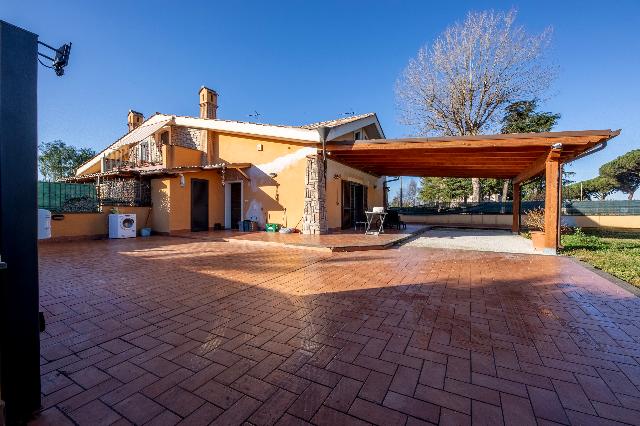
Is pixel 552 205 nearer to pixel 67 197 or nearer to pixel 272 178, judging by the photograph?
pixel 272 178

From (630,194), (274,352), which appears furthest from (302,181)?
(630,194)

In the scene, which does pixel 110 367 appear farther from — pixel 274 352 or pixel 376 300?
pixel 376 300

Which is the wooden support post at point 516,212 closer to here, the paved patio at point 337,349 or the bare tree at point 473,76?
the bare tree at point 473,76

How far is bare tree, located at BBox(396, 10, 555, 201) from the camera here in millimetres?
15719

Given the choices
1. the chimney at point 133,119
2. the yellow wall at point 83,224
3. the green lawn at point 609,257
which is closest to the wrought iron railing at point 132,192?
the yellow wall at point 83,224

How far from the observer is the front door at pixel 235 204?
12812mm

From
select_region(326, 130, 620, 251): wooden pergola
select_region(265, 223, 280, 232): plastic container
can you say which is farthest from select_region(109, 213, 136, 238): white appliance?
select_region(326, 130, 620, 251): wooden pergola

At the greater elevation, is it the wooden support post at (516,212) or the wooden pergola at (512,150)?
the wooden pergola at (512,150)

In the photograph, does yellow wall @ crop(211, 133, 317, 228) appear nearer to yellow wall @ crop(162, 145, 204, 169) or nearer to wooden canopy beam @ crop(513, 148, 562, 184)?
yellow wall @ crop(162, 145, 204, 169)

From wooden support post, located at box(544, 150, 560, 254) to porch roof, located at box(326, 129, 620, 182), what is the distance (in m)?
0.43

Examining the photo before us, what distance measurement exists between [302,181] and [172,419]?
964 centimetres

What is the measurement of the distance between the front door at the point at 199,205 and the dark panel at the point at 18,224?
35.2 ft

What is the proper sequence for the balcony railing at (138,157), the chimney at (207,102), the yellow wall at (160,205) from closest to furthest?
the yellow wall at (160,205) → the balcony railing at (138,157) → the chimney at (207,102)

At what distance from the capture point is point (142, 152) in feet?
48.6
